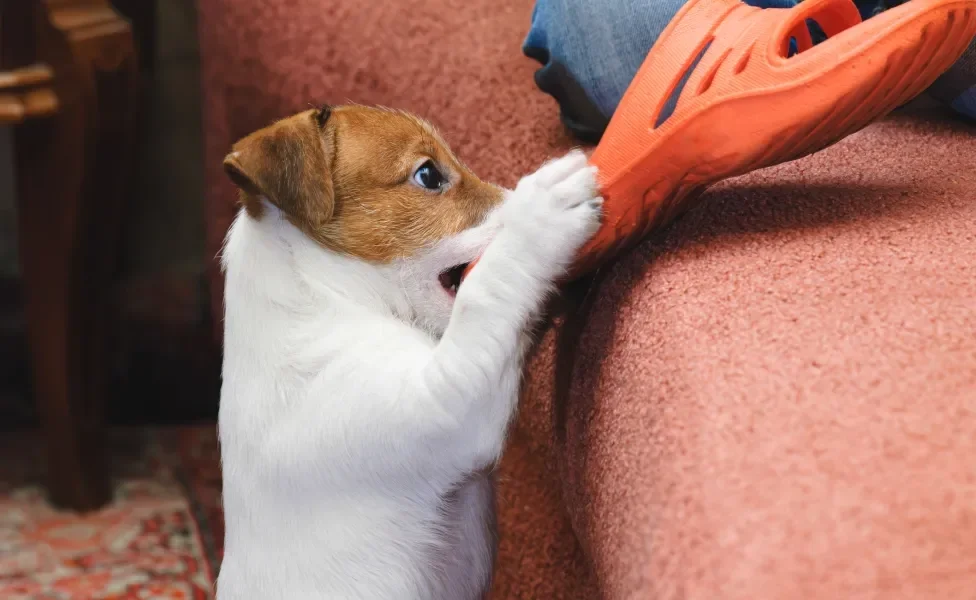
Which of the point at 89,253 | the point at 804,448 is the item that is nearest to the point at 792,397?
the point at 804,448

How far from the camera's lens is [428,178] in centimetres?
109

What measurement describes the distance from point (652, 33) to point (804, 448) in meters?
0.70

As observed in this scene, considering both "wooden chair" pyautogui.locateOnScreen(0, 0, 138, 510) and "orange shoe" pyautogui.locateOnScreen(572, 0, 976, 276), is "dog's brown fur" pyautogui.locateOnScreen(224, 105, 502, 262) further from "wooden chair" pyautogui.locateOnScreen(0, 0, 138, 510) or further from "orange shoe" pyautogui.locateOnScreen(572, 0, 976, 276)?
"wooden chair" pyautogui.locateOnScreen(0, 0, 138, 510)

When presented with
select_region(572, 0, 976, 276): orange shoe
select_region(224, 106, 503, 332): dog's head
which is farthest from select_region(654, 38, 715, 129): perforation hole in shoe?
select_region(224, 106, 503, 332): dog's head

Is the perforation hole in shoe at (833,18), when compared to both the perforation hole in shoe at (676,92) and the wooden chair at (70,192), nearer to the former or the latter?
the perforation hole in shoe at (676,92)

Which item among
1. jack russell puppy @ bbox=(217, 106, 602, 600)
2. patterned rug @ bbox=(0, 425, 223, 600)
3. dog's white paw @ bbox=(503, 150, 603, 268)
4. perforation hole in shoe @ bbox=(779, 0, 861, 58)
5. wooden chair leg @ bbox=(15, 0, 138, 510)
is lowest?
patterned rug @ bbox=(0, 425, 223, 600)

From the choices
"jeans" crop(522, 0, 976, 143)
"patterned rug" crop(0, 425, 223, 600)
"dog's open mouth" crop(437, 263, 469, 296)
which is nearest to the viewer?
"dog's open mouth" crop(437, 263, 469, 296)

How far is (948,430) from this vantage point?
582mm

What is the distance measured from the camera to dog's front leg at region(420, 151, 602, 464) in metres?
0.86

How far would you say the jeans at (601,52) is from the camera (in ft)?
3.84

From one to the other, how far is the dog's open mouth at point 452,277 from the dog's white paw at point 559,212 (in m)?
0.18

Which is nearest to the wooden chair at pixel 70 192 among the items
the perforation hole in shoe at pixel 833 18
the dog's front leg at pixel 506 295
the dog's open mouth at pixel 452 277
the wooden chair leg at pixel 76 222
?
the wooden chair leg at pixel 76 222

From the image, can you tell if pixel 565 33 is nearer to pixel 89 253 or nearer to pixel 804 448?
pixel 804 448

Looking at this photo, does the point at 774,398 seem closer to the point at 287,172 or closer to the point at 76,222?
the point at 287,172
